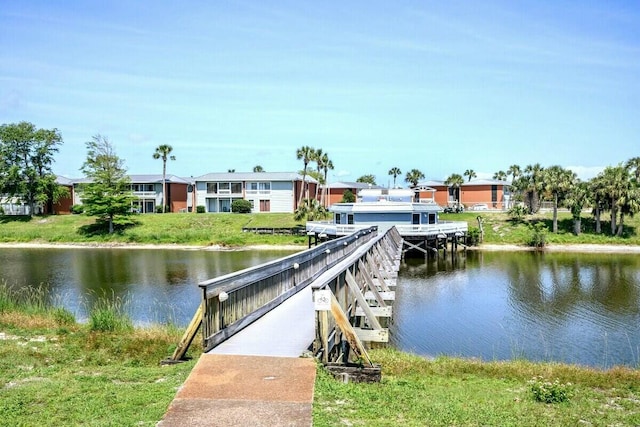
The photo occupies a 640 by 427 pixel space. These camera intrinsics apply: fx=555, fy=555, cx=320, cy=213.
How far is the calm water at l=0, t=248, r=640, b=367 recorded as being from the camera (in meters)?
16.3

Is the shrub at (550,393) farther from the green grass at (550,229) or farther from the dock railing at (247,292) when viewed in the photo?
the green grass at (550,229)

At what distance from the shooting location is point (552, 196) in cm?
5253

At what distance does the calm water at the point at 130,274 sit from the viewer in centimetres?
2164

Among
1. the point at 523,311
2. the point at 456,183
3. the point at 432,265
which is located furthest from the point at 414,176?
the point at 523,311

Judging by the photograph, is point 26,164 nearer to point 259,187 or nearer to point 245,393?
point 259,187

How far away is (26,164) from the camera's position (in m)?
67.0

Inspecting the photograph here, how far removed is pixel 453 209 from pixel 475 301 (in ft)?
137

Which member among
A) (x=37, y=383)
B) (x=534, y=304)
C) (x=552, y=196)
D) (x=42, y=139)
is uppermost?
(x=42, y=139)

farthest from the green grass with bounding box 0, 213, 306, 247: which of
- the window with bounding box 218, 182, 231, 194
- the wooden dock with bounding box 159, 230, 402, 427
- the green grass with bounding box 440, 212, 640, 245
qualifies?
the wooden dock with bounding box 159, 230, 402, 427

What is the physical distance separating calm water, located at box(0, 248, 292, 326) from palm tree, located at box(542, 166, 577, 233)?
2514cm

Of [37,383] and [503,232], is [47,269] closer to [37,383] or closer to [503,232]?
[37,383]

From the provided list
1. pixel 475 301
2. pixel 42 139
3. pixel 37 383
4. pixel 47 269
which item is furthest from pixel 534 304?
pixel 42 139

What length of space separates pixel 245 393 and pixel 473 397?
12.2 ft

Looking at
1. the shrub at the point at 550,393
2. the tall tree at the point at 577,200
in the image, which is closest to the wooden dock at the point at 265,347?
the shrub at the point at 550,393
